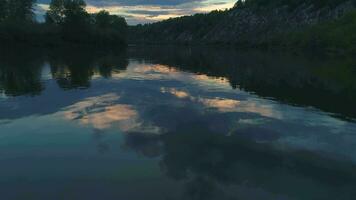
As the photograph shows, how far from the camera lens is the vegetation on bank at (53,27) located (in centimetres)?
12762

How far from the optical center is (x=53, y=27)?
465 ft

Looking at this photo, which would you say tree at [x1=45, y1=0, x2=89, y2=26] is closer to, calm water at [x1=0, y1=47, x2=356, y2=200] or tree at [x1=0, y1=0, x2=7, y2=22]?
tree at [x1=0, y1=0, x2=7, y2=22]

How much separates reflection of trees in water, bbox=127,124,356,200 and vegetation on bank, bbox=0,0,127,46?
11926 cm

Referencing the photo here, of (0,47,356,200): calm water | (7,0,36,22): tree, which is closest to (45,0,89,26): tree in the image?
(7,0,36,22): tree

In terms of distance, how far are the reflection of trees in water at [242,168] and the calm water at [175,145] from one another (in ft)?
0.13

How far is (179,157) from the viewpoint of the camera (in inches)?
679

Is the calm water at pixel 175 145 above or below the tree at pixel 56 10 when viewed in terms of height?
below

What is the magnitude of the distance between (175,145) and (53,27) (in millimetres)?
133500

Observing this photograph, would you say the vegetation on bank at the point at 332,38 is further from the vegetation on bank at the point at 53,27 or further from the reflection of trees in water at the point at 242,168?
the reflection of trees in water at the point at 242,168

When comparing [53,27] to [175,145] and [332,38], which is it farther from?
[175,145]

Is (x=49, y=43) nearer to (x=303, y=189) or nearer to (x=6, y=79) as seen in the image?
(x=6, y=79)

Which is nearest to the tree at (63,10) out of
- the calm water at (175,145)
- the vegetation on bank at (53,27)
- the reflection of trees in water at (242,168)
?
the vegetation on bank at (53,27)

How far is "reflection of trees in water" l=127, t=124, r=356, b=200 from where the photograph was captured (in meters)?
13.8

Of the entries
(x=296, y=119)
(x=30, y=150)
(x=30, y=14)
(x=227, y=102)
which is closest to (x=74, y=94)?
(x=227, y=102)
